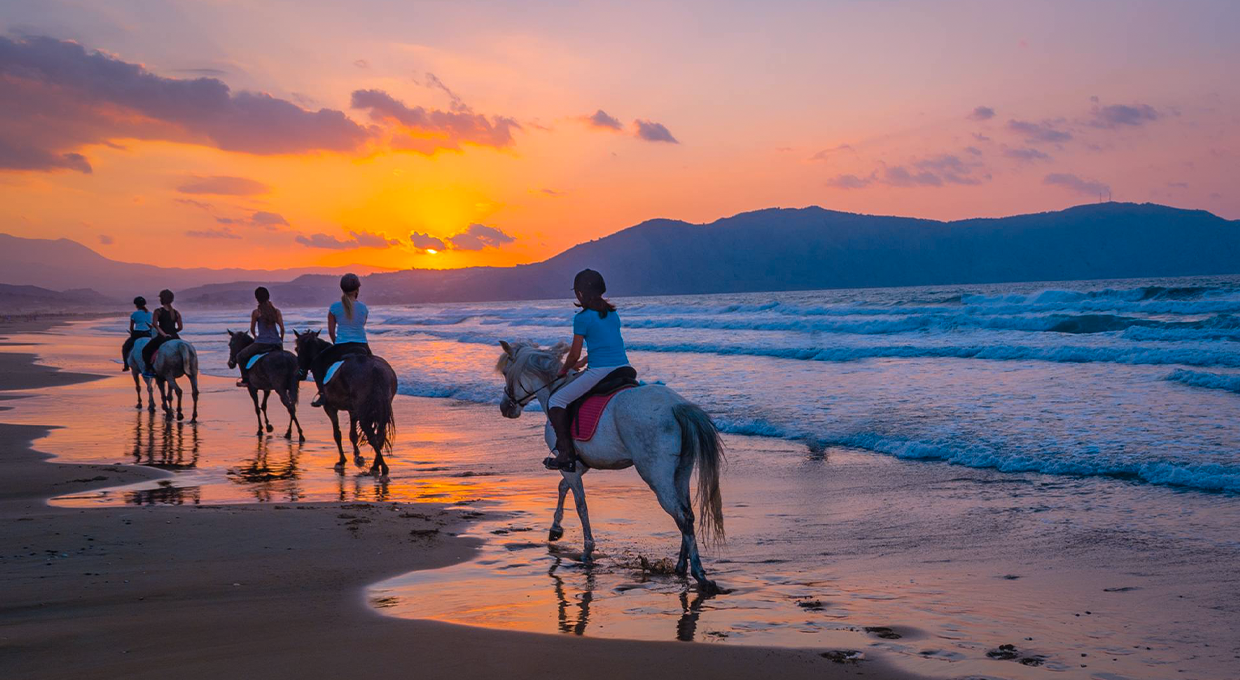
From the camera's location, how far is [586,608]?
5348mm

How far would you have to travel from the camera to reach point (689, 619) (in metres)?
5.09

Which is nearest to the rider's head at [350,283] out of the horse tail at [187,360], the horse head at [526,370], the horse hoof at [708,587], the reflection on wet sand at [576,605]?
the horse head at [526,370]

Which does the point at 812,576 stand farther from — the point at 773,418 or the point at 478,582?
the point at 773,418

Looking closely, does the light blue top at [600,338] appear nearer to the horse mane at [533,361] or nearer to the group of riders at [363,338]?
the group of riders at [363,338]

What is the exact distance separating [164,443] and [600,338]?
9.73 meters

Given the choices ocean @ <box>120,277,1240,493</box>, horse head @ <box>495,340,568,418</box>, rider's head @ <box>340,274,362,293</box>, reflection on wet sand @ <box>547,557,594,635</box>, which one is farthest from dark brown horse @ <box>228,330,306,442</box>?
reflection on wet sand @ <box>547,557,594,635</box>

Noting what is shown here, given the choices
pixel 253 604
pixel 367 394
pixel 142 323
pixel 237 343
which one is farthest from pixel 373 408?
pixel 142 323

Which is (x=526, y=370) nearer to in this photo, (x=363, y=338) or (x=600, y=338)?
(x=600, y=338)

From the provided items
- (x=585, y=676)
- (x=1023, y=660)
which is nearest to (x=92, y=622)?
(x=585, y=676)

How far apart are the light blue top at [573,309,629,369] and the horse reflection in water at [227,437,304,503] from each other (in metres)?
4.30

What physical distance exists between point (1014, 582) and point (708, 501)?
7.32 feet

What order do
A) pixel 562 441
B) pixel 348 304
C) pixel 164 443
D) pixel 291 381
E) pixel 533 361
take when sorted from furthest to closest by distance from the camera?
pixel 291 381, pixel 164 443, pixel 348 304, pixel 533 361, pixel 562 441

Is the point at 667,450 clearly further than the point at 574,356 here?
No

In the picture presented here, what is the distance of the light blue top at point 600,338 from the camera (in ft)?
21.7
